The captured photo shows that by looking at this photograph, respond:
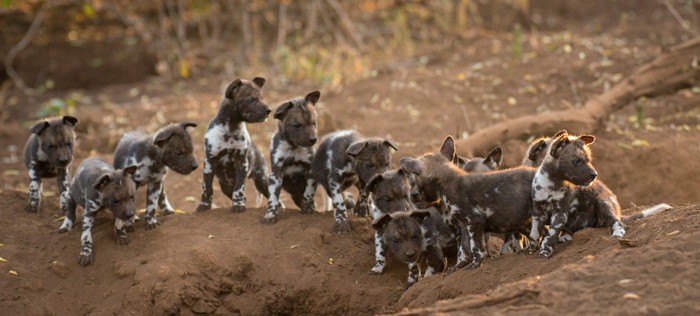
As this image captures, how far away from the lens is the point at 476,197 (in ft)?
28.2

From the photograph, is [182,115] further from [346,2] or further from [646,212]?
[646,212]

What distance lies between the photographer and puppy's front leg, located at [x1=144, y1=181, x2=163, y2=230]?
33.5ft

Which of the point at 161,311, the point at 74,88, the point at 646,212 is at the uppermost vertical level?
the point at 74,88

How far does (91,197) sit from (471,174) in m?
3.79

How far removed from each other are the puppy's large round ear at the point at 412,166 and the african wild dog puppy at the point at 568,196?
3.62ft

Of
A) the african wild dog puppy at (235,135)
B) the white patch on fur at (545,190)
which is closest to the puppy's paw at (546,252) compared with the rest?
the white patch on fur at (545,190)

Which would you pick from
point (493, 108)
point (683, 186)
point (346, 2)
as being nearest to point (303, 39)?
point (346, 2)

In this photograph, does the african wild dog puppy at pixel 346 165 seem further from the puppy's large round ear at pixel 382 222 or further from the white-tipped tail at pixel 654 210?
the white-tipped tail at pixel 654 210

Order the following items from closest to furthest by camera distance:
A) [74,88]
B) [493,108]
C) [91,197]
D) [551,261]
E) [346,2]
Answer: [551,261], [91,197], [493,108], [74,88], [346,2]

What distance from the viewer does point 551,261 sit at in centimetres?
801

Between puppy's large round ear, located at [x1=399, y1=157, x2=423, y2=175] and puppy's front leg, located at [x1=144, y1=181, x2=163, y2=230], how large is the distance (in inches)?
114

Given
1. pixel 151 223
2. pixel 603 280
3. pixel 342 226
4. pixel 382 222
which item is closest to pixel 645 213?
pixel 603 280

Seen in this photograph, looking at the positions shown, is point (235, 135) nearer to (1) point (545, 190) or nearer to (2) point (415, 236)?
(2) point (415, 236)

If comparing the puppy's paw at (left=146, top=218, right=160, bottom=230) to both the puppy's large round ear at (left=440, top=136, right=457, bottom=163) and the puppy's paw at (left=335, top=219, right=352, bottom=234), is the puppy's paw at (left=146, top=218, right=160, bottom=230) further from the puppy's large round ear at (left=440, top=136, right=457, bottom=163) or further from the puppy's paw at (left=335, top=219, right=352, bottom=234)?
the puppy's large round ear at (left=440, top=136, right=457, bottom=163)
